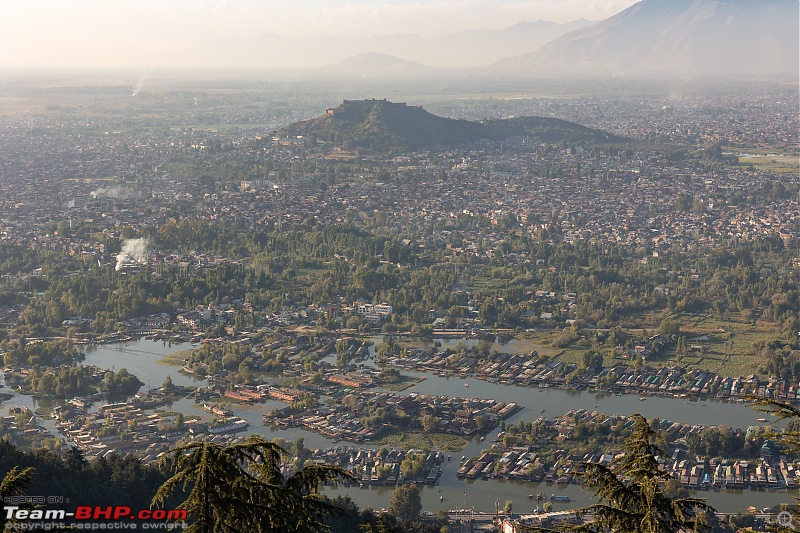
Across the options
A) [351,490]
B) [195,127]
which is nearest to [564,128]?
[195,127]

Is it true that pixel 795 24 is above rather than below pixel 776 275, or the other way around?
above

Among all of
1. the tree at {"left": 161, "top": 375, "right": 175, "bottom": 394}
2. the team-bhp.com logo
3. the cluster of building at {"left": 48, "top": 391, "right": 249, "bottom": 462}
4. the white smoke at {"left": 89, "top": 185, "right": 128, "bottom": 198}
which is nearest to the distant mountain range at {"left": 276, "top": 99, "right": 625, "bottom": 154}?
the white smoke at {"left": 89, "top": 185, "right": 128, "bottom": 198}

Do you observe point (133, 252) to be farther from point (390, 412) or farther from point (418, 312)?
point (390, 412)

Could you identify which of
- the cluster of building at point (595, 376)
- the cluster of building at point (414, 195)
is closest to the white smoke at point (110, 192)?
the cluster of building at point (414, 195)

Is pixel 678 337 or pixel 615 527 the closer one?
pixel 615 527

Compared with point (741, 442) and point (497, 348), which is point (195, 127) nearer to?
point (497, 348)

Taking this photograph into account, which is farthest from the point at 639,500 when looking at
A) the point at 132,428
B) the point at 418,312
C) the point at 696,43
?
the point at 696,43

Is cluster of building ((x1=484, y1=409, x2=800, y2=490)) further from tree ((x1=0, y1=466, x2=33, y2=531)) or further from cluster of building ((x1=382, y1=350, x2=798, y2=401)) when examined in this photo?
tree ((x1=0, y1=466, x2=33, y2=531))
